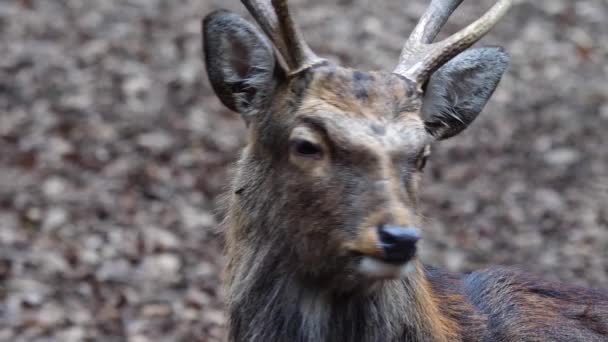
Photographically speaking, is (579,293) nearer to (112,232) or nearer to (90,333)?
(90,333)

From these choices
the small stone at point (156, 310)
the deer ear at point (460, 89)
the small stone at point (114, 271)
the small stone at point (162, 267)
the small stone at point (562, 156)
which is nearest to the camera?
the deer ear at point (460, 89)

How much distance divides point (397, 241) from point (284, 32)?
1.18 metres

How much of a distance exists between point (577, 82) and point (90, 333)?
6671 millimetres

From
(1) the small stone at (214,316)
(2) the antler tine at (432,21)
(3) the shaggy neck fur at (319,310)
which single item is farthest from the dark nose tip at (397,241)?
(1) the small stone at (214,316)

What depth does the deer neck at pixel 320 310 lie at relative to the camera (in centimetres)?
440

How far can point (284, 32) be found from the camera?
446 cm

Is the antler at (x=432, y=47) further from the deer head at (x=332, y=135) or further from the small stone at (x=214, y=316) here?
the small stone at (x=214, y=316)

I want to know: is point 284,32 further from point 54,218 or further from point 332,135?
point 54,218

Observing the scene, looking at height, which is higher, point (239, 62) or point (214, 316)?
point (239, 62)

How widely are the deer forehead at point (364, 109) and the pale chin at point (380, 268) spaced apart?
1.57ft

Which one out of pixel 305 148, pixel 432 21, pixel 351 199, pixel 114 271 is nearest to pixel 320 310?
pixel 351 199

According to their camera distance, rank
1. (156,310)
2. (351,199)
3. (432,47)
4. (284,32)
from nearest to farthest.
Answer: (351,199) < (284,32) < (432,47) < (156,310)

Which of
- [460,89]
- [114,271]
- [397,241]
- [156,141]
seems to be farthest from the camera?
[156,141]

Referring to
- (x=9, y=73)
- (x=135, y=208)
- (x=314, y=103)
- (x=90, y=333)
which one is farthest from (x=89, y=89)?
(x=314, y=103)
